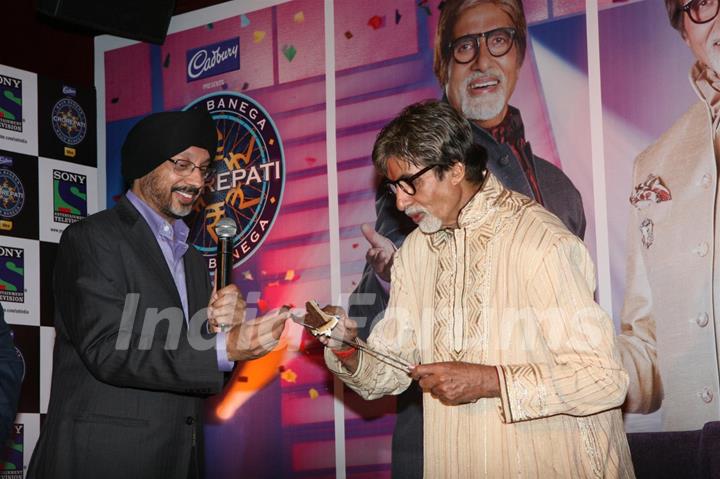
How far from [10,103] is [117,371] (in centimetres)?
298

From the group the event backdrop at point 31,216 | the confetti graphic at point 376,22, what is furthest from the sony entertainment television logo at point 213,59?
the confetti graphic at point 376,22

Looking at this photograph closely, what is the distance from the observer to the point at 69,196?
5.80 m

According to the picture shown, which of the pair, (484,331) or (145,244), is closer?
(484,331)

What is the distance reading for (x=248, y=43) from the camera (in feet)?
18.4

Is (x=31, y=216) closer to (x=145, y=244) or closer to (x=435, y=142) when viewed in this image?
(x=145, y=244)

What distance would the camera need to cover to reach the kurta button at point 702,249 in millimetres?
4012

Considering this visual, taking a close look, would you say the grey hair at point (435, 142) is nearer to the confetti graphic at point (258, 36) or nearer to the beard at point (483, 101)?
the beard at point (483, 101)

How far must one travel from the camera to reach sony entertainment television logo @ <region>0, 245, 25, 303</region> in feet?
17.3

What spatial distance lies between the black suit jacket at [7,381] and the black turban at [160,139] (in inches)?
34.3

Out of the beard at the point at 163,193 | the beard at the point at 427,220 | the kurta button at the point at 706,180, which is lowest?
the beard at the point at 427,220

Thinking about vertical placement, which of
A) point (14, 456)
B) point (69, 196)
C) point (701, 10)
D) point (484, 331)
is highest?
point (701, 10)

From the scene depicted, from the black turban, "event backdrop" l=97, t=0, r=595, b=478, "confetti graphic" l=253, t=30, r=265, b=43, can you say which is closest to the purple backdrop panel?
"event backdrop" l=97, t=0, r=595, b=478

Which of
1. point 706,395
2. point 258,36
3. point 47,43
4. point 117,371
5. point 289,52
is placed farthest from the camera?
point 47,43

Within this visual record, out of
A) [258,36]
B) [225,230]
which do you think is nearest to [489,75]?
[258,36]
